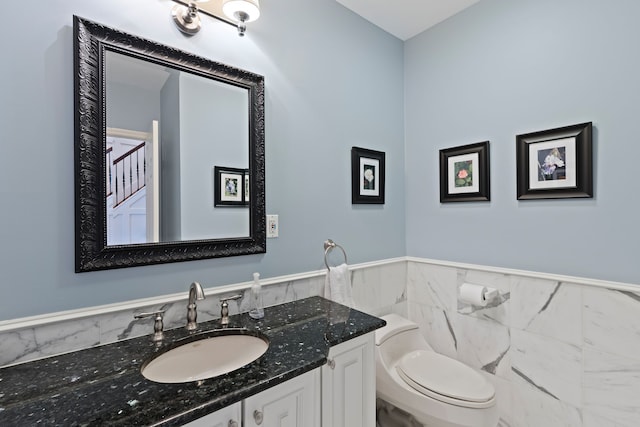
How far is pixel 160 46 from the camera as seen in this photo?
124cm

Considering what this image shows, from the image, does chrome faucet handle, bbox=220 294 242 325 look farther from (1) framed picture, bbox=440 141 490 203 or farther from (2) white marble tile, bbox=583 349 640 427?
(2) white marble tile, bbox=583 349 640 427

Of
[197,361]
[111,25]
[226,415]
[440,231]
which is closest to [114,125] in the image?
[111,25]

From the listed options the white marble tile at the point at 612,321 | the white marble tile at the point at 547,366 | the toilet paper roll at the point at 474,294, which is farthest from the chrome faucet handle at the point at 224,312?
the white marble tile at the point at 612,321

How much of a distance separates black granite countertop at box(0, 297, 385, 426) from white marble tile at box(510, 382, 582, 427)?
1.09 m

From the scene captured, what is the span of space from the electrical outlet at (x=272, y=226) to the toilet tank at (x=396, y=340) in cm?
83

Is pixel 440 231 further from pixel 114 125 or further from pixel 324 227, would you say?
pixel 114 125

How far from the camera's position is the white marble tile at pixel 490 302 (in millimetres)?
1729

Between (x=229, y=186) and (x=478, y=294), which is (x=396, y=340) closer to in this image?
(x=478, y=294)

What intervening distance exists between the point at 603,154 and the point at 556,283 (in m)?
0.65

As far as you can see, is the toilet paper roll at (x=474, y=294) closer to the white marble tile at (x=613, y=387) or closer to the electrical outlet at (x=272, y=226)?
the white marble tile at (x=613, y=387)

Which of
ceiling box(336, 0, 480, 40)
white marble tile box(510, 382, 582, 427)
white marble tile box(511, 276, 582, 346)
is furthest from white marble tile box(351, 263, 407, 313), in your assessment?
ceiling box(336, 0, 480, 40)

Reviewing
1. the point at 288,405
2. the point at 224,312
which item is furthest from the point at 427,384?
the point at 224,312

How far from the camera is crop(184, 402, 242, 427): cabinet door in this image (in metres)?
0.82

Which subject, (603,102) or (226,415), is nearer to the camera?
(226,415)
